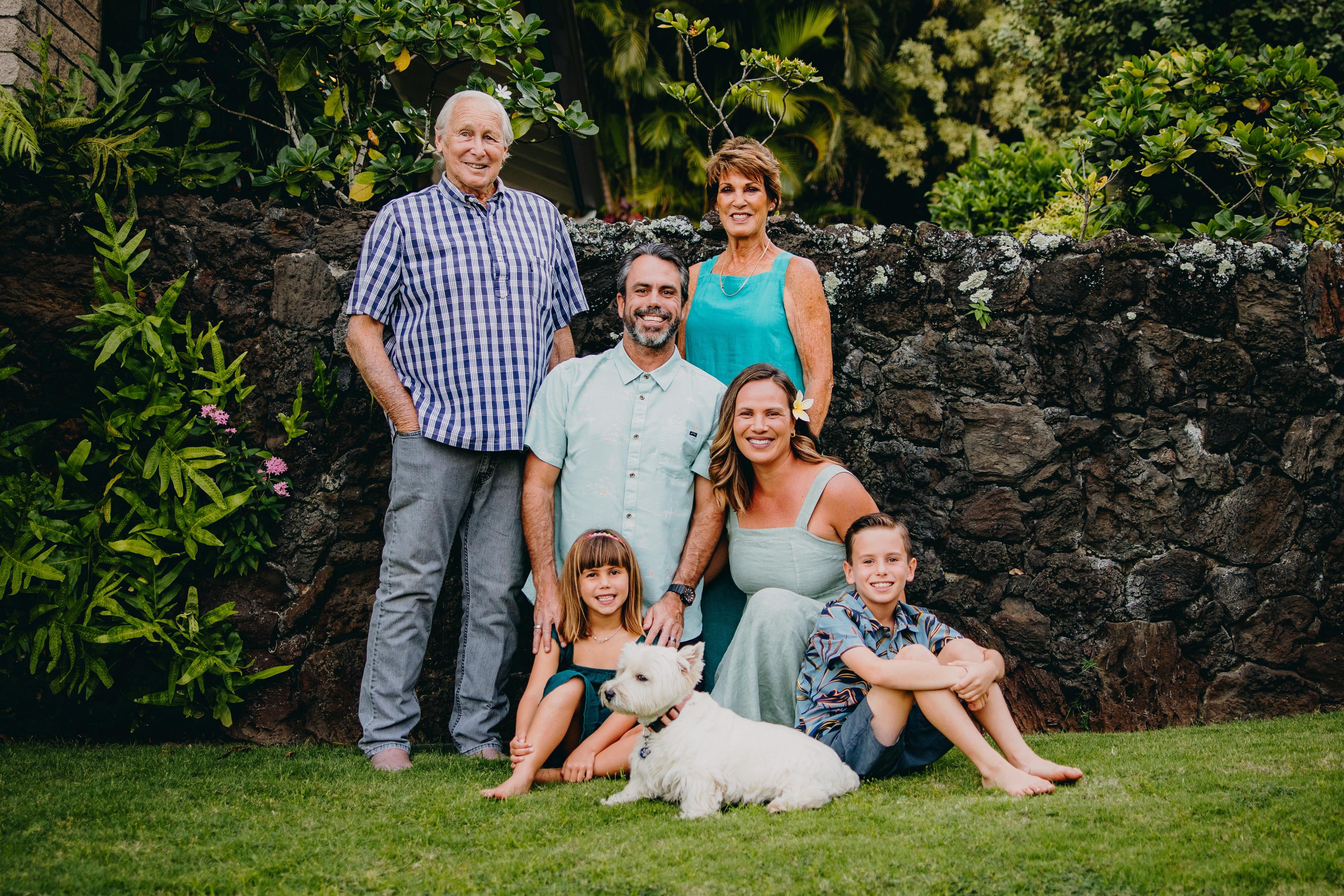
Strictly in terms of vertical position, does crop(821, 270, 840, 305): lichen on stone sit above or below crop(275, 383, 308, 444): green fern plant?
above

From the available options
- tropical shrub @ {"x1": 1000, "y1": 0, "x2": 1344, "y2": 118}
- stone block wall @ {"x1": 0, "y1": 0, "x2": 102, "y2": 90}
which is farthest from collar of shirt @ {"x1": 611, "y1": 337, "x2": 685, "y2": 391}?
tropical shrub @ {"x1": 1000, "y1": 0, "x2": 1344, "y2": 118}

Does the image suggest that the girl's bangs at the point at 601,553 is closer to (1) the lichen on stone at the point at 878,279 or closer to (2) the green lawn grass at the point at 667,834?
(2) the green lawn grass at the point at 667,834

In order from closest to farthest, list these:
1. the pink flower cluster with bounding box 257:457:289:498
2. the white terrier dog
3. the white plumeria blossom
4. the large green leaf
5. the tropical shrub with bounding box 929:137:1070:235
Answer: the white terrier dog → the pink flower cluster with bounding box 257:457:289:498 → the white plumeria blossom → the large green leaf → the tropical shrub with bounding box 929:137:1070:235

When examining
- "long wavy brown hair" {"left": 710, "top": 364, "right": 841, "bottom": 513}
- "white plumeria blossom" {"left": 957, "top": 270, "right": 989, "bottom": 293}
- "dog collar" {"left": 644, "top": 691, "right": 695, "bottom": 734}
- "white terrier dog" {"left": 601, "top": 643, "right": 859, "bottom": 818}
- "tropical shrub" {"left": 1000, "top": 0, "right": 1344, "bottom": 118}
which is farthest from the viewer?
"tropical shrub" {"left": 1000, "top": 0, "right": 1344, "bottom": 118}

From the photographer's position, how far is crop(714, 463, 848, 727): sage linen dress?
327 cm

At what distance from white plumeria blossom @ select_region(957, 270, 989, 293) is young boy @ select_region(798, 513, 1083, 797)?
1.55 metres

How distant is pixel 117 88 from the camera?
4195mm

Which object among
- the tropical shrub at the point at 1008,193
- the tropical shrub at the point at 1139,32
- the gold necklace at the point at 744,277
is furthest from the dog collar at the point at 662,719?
the tropical shrub at the point at 1139,32

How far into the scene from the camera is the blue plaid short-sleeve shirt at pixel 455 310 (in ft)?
12.0

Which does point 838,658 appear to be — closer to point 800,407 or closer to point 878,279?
point 800,407

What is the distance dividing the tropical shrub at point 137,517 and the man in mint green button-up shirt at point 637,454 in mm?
1229

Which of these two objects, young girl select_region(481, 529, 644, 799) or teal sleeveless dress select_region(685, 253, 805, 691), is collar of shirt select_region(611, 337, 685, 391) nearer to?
teal sleeveless dress select_region(685, 253, 805, 691)

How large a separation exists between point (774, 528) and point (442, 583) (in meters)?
1.36

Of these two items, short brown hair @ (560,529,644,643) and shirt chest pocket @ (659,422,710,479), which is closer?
short brown hair @ (560,529,644,643)
